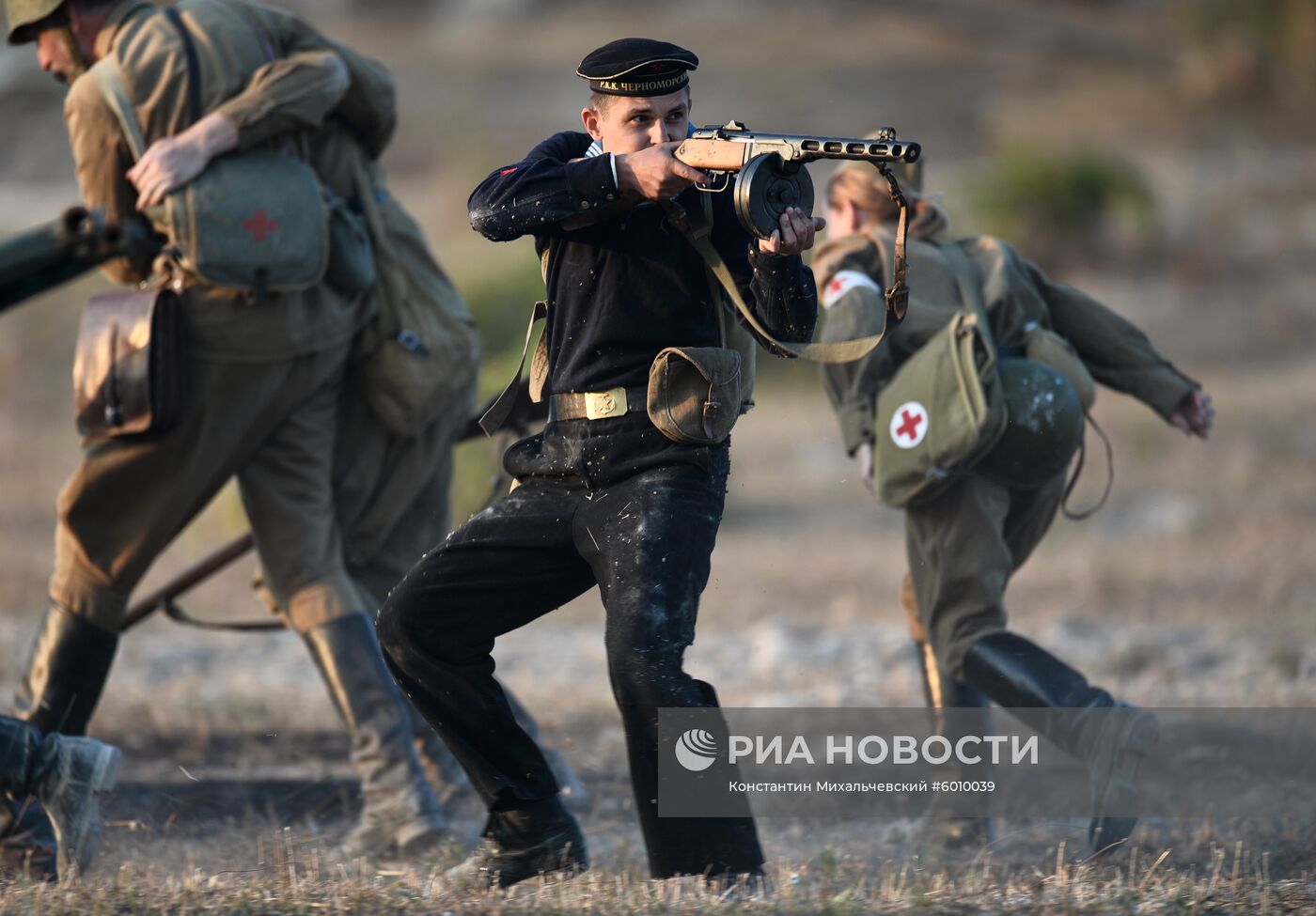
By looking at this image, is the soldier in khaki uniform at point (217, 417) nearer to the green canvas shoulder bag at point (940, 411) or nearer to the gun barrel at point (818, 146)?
the green canvas shoulder bag at point (940, 411)

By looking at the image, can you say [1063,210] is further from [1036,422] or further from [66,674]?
[66,674]

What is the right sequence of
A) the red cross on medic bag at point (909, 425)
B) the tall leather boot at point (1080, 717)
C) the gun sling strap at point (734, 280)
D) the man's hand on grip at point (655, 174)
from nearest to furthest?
1. the man's hand on grip at point (655, 174)
2. the gun sling strap at point (734, 280)
3. the tall leather boot at point (1080, 717)
4. the red cross on medic bag at point (909, 425)

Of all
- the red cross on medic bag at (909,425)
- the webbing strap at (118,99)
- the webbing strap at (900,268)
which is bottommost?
the red cross on medic bag at (909,425)

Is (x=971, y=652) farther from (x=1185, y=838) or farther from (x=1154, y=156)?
(x=1154, y=156)

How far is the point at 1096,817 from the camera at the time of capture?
4621 mm

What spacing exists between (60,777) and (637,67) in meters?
2.27

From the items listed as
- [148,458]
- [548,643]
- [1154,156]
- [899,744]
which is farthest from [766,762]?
[1154,156]

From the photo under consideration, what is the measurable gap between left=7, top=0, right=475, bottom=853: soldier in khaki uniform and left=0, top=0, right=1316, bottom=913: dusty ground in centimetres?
41

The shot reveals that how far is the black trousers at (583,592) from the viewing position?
3684mm

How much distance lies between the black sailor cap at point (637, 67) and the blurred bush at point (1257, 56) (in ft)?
111

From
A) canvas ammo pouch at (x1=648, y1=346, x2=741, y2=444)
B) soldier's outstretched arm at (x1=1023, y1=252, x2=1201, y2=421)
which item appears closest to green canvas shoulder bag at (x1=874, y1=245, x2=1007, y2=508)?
soldier's outstretched arm at (x1=1023, y1=252, x2=1201, y2=421)

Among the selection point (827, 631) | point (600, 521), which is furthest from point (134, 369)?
point (827, 631)

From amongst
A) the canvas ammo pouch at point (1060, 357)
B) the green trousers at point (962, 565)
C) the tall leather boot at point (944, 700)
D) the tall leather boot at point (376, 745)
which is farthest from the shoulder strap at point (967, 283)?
the tall leather boot at point (376, 745)

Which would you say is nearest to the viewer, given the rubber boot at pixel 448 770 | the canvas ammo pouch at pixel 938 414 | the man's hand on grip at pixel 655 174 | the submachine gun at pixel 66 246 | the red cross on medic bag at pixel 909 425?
the submachine gun at pixel 66 246
